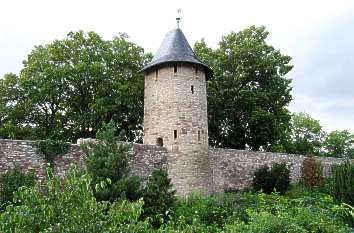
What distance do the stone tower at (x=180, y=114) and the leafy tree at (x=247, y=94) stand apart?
569cm

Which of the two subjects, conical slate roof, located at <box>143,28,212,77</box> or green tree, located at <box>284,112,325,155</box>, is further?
green tree, located at <box>284,112,325,155</box>

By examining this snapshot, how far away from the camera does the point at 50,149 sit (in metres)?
16.2

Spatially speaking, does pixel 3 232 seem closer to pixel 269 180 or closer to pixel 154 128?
pixel 154 128

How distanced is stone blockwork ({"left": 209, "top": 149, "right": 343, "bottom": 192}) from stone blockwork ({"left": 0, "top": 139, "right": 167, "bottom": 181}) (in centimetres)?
244

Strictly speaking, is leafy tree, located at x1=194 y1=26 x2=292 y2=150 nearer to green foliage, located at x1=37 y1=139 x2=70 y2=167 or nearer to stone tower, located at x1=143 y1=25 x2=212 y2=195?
stone tower, located at x1=143 y1=25 x2=212 y2=195

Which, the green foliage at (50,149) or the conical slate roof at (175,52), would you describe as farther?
the conical slate roof at (175,52)

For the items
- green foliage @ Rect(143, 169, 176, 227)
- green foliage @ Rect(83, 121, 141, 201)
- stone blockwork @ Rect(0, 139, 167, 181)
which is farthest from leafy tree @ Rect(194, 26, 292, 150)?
green foliage @ Rect(83, 121, 141, 201)

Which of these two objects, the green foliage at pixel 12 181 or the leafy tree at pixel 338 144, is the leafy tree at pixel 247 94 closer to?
the green foliage at pixel 12 181

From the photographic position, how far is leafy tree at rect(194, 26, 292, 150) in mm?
25578

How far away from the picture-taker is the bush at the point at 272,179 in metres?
20.0

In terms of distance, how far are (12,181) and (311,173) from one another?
497 inches

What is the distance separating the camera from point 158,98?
19.5m

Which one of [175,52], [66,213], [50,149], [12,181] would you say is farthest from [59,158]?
[66,213]

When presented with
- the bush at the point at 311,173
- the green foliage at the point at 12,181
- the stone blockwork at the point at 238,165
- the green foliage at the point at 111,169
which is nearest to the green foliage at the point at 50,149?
the green foliage at the point at 12,181
